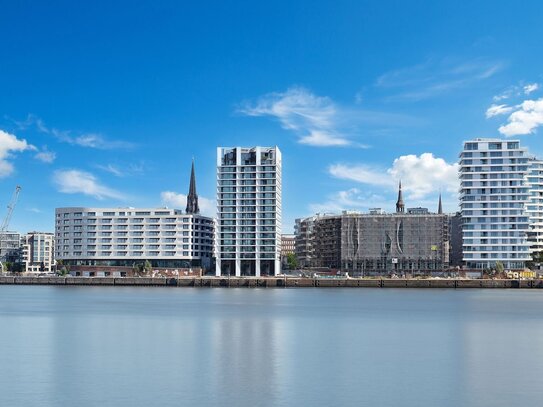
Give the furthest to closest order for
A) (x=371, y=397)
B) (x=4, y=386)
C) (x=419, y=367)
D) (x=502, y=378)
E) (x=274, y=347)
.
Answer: (x=274, y=347), (x=419, y=367), (x=502, y=378), (x=4, y=386), (x=371, y=397)

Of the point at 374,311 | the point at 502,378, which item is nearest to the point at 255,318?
the point at 374,311

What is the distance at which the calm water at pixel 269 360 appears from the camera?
136ft

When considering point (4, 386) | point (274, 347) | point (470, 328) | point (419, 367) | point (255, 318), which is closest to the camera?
point (4, 386)

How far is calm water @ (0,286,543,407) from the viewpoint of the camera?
136 feet

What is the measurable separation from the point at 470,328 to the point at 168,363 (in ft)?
128

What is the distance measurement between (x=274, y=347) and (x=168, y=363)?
38.2ft

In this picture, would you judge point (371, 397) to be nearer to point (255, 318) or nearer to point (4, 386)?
point (4, 386)

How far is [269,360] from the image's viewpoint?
53.7 meters

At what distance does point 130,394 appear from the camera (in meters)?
41.6

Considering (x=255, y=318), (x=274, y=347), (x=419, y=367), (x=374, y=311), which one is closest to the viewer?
(x=419, y=367)

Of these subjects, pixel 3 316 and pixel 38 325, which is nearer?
pixel 38 325

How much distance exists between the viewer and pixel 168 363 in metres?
52.2

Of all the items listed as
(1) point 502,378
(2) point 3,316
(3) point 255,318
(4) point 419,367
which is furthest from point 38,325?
(1) point 502,378

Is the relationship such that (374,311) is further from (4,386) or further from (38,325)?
(4,386)
